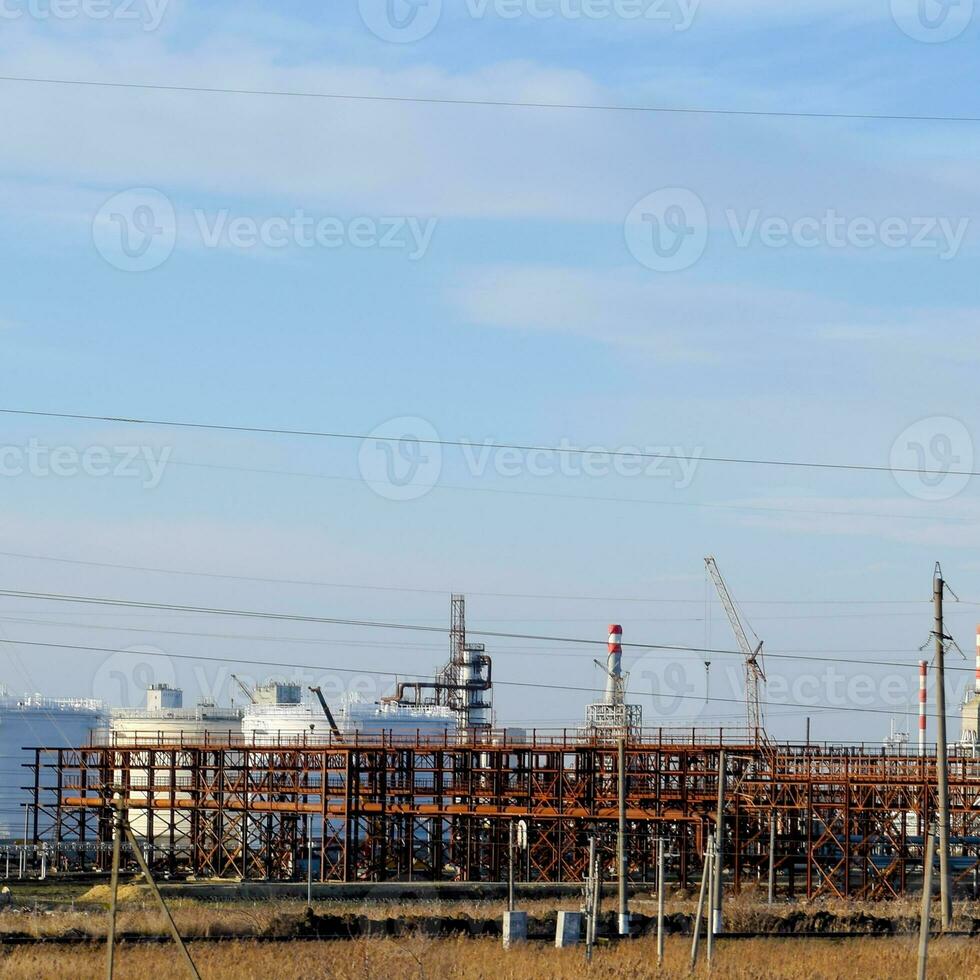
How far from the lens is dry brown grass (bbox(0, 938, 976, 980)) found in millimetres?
25812

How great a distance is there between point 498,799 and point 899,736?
91.4m

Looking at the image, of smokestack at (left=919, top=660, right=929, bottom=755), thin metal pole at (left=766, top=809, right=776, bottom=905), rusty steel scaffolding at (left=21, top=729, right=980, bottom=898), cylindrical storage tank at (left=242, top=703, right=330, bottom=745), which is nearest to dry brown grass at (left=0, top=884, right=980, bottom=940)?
thin metal pole at (left=766, top=809, right=776, bottom=905)

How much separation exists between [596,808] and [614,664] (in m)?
56.4

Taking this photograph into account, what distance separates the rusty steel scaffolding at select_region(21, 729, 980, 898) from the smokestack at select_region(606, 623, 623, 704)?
145 ft

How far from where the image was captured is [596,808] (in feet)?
197

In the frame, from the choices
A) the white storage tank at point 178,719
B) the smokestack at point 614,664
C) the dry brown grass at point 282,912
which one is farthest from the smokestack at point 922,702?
the white storage tank at point 178,719

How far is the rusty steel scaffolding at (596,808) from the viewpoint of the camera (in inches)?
2178

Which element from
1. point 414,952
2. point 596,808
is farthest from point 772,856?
point 414,952

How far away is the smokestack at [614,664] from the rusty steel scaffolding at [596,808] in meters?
44.3

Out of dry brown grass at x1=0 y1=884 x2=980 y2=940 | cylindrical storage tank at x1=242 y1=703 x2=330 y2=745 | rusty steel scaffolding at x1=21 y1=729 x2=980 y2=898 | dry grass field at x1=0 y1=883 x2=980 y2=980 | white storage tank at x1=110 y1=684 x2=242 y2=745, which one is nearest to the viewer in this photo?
dry grass field at x1=0 y1=883 x2=980 y2=980

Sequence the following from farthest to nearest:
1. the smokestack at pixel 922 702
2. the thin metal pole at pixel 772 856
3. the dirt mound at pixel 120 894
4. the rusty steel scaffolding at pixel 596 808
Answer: the smokestack at pixel 922 702 → the rusty steel scaffolding at pixel 596 808 → the thin metal pole at pixel 772 856 → the dirt mound at pixel 120 894

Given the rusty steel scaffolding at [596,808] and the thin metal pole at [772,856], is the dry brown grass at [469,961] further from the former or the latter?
the rusty steel scaffolding at [596,808]

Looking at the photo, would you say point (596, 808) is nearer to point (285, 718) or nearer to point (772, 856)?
point (772, 856)

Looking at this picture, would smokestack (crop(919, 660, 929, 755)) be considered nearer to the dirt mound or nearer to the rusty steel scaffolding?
the rusty steel scaffolding
